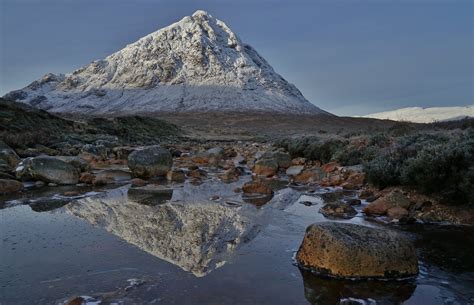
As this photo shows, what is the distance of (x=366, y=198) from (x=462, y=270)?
4263 millimetres

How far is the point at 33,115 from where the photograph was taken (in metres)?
28.7

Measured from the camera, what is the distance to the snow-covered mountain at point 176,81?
116m

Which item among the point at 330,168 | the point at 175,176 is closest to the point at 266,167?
the point at 330,168

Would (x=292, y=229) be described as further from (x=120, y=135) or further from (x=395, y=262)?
(x=120, y=135)

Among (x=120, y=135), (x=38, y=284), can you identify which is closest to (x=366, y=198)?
(x=38, y=284)

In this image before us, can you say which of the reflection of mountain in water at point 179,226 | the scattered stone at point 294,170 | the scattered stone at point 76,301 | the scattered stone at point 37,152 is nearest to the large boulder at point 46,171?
the reflection of mountain in water at point 179,226

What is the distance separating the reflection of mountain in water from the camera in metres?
5.55

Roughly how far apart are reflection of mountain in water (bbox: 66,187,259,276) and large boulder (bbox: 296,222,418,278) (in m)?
1.19

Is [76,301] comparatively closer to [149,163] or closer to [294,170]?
[149,163]

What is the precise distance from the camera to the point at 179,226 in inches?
276

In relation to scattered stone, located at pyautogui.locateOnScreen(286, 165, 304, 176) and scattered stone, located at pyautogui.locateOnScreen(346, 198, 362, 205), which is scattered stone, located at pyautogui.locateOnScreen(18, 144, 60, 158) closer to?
Result: scattered stone, located at pyautogui.locateOnScreen(286, 165, 304, 176)

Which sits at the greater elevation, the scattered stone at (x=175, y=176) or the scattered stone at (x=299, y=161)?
the scattered stone at (x=299, y=161)

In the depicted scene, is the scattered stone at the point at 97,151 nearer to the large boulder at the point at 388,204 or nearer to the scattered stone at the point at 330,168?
the scattered stone at the point at 330,168

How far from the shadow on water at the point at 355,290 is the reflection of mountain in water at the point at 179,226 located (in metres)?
1.25
